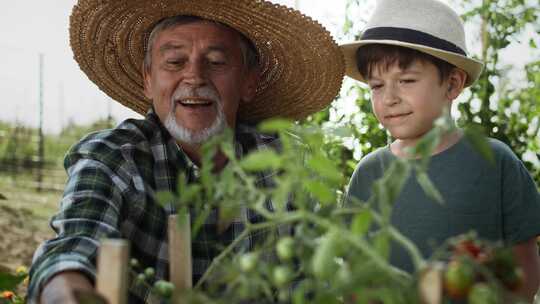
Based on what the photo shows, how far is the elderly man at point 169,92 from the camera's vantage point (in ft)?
4.55

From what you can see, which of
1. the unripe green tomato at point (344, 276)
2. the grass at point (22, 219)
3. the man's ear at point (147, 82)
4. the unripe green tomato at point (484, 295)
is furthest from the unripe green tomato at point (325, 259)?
the grass at point (22, 219)

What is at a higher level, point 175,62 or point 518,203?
point 175,62

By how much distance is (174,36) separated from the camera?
1.72 meters

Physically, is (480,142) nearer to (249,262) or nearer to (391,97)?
(249,262)

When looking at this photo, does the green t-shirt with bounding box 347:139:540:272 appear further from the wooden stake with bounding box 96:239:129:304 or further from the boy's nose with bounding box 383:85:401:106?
the wooden stake with bounding box 96:239:129:304

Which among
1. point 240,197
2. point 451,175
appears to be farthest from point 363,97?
point 240,197

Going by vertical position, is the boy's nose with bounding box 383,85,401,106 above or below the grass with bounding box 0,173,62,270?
above

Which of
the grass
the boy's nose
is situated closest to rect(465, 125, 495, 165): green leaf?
the boy's nose

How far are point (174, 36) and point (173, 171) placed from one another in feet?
1.19

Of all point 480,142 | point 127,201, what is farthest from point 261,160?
point 127,201

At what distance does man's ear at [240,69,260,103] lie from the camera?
1.92 meters

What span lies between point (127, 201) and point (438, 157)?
73cm

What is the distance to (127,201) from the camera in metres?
1.43

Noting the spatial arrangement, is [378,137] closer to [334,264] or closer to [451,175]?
[451,175]
